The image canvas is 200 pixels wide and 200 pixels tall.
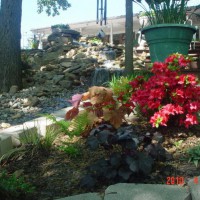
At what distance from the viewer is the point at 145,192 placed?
4.98ft

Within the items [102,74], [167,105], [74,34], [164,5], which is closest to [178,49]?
[164,5]

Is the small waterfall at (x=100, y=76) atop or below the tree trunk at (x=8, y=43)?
below

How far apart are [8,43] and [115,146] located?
3856mm

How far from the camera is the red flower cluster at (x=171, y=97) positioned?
2.24 metres

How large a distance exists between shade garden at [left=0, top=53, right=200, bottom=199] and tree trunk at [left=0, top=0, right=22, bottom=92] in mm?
2983

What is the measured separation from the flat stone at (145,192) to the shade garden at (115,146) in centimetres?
10

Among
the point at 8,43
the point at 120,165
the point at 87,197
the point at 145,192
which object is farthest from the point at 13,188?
the point at 8,43

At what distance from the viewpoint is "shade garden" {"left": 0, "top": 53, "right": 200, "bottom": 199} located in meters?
1.71

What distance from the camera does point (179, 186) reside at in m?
1.59

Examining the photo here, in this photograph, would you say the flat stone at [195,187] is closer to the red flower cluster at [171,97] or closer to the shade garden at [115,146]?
the shade garden at [115,146]

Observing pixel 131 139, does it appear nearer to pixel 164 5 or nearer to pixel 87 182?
pixel 87 182

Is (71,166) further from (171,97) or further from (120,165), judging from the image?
(171,97)
